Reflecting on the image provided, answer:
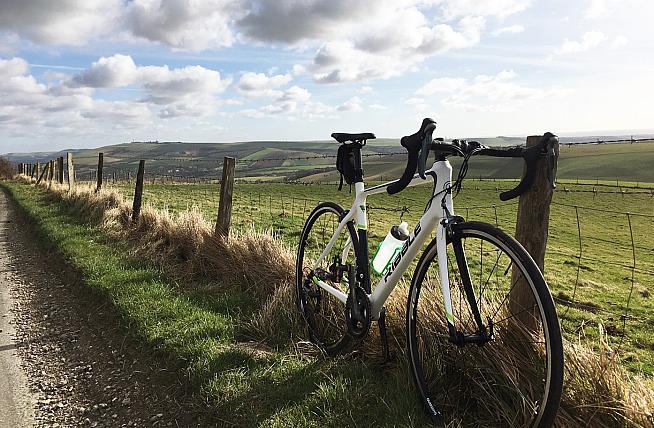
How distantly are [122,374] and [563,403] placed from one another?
3847mm

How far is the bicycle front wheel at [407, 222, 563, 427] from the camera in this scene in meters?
2.85

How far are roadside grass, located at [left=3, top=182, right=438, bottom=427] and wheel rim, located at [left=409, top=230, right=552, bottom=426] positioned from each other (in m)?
0.25

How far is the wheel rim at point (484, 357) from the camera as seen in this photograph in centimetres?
292

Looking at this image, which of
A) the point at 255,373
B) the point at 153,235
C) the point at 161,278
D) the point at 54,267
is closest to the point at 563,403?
the point at 255,373

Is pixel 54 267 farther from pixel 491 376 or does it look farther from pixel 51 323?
pixel 491 376

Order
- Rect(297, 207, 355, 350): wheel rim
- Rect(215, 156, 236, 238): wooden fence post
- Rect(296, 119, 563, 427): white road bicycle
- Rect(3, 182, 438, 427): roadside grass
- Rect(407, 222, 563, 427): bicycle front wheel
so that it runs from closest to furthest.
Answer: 1. Rect(296, 119, 563, 427): white road bicycle
2. Rect(407, 222, 563, 427): bicycle front wheel
3. Rect(3, 182, 438, 427): roadside grass
4. Rect(297, 207, 355, 350): wheel rim
5. Rect(215, 156, 236, 238): wooden fence post

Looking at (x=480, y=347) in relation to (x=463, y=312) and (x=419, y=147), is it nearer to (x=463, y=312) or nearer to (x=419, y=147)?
(x=463, y=312)

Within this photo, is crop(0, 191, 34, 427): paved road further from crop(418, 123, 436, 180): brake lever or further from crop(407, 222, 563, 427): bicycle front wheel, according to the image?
crop(418, 123, 436, 180): brake lever

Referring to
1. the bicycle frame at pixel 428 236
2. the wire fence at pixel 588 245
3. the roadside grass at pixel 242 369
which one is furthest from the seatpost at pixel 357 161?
the roadside grass at pixel 242 369

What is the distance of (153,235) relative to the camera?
8.68 metres

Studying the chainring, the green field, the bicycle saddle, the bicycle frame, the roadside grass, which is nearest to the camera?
the bicycle frame

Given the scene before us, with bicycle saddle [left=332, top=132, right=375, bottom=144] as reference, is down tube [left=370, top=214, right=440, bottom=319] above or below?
below

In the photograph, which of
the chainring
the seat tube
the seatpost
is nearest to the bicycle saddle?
the seatpost

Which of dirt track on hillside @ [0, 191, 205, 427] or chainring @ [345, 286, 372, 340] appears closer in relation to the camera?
chainring @ [345, 286, 372, 340]
